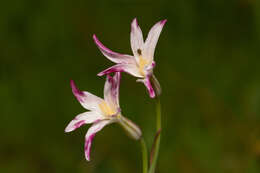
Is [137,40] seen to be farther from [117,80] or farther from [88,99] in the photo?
[88,99]

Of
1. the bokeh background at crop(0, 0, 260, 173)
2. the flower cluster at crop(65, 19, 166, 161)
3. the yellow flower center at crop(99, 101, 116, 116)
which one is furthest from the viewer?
the bokeh background at crop(0, 0, 260, 173)

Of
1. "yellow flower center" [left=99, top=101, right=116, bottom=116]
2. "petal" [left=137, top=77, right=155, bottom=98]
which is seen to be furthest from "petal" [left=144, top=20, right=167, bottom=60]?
"yellow flower center" [left=99, top=101, right=116, bottom=116]

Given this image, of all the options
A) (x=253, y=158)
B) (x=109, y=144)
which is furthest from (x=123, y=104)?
(x=253, y=158)

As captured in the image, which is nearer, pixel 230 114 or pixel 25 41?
pixel 230 114

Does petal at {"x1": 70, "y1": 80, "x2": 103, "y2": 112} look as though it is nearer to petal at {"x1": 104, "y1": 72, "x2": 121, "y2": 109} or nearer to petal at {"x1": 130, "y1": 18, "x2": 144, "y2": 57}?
petal at {"x1": 104, "y1": 72, "x2": 121, "y2": 109}

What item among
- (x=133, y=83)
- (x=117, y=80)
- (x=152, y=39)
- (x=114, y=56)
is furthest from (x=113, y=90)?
(x=133, y=83)

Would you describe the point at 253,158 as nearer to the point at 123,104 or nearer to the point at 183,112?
the point at 183,112

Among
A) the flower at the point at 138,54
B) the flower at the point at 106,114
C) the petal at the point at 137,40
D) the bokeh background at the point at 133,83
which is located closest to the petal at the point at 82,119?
the flower at the point at 106,114
